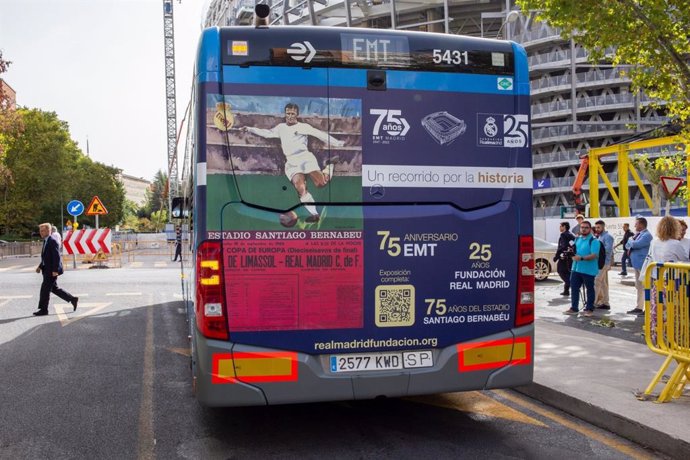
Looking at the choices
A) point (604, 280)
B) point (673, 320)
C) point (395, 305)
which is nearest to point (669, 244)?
point (673, 320)

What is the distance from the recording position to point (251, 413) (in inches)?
207

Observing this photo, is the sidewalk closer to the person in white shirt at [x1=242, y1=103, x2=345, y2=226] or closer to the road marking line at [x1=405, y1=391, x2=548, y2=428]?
the road marking line at [x1=405, y1=391, x2=548, y2=428]

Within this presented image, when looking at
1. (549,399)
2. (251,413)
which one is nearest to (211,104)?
(251,413)

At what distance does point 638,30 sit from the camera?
981cm

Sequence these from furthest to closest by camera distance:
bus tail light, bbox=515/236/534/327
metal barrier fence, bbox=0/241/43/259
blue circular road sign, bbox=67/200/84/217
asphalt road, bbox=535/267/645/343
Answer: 1. metal barrier fence, bbox=0/241/43/259
2. blue circular road sign, bbox=67/200/84/217
3. asphalt road, bbox=535/267/645/343
4. bus tail light, bbox=515/236/534/327

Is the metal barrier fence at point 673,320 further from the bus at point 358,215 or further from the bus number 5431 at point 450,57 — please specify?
the bus number 5431 at point 450,57

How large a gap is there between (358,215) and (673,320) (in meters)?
2.89

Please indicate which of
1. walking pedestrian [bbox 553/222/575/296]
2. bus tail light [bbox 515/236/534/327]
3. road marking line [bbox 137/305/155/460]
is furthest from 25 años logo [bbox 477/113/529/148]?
walking pedestrian [bbox 553/222/575/296]

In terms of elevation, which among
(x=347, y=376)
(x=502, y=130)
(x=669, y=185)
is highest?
(x=669, y=185)

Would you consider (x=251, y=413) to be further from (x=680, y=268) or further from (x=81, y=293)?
(x=81, y=293)

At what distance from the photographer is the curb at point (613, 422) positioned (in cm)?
422

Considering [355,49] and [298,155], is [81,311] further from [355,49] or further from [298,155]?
[355,49]

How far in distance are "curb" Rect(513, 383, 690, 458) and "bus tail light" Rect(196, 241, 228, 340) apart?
2.99 metres

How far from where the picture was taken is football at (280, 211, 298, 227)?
414cm
